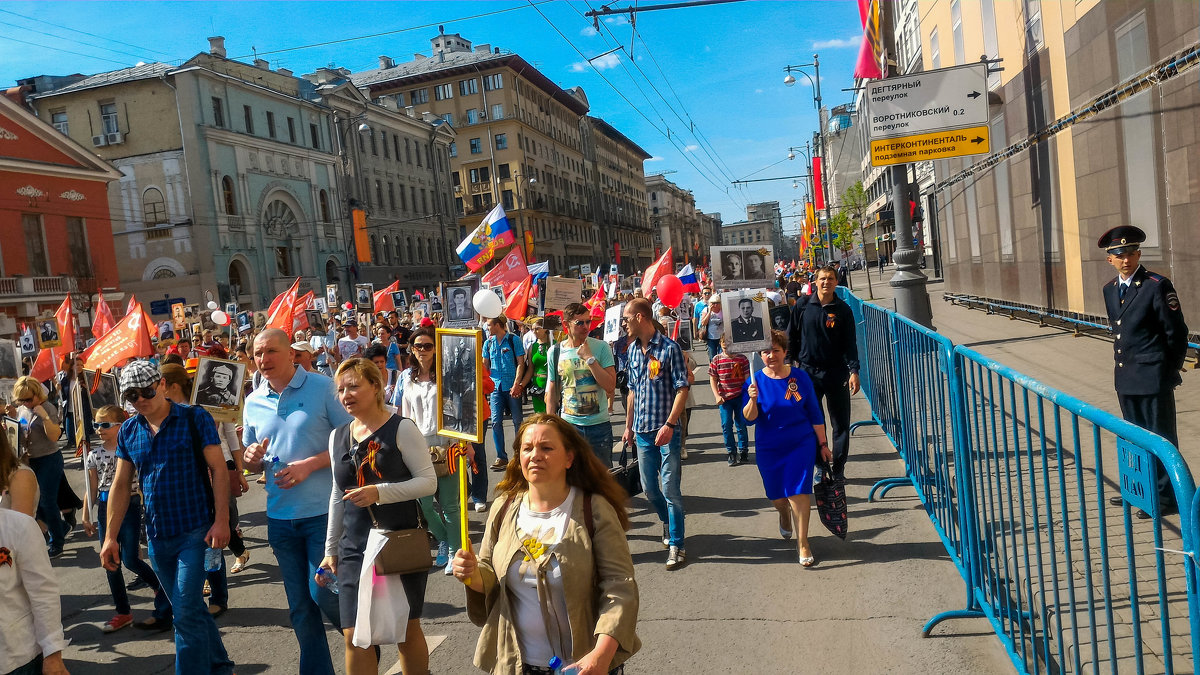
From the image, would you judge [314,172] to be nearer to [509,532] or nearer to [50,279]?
[50,279]

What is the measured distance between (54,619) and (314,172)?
5176cm

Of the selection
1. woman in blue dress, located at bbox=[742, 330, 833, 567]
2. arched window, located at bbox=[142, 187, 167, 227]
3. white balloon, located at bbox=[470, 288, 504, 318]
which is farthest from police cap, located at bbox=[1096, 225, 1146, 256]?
arched window, located at bbox=[142, 187, 167, 227]

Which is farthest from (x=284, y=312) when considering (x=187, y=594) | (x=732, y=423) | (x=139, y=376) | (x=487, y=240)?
(x=187, y=594)

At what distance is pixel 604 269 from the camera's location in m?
97.8

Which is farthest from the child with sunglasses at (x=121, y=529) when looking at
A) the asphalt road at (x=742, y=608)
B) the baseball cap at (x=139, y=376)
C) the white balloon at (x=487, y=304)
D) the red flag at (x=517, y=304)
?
the red flag at (x=517, y=304)

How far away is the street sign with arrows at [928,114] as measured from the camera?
10.5 m

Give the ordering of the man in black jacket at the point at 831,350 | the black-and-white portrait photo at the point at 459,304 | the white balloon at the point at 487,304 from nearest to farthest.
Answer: the man in black jacket at the point at 831,350, the white balloon at the point at 487,304, the black-and-white portrait photo at the point at 459,304

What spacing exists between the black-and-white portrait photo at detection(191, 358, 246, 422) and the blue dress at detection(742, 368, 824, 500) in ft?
12.1

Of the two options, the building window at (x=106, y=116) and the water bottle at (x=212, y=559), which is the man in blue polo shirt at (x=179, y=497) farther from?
the building window at (x=106, y=116)

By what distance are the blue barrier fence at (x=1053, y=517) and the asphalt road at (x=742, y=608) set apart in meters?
0.25

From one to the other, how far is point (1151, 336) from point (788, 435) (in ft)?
7.59

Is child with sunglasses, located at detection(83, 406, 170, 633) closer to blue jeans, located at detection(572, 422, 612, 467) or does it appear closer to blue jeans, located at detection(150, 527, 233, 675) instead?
blue jeans, located at detection(150, 527, 233, 675)

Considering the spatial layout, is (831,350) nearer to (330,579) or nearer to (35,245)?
(330,579)

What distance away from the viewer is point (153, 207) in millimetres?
44562
